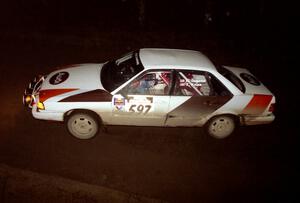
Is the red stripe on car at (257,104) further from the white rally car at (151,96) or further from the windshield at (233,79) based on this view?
the windshield at (233,79)

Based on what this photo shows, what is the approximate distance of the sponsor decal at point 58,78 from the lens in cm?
604

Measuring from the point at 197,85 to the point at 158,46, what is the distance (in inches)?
205

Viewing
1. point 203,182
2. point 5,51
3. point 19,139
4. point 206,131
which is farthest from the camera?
point 5,51

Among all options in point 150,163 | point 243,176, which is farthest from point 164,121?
point 243,176

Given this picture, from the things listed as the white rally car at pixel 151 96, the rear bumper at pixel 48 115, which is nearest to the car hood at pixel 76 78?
the white rally car at pixel 151 96

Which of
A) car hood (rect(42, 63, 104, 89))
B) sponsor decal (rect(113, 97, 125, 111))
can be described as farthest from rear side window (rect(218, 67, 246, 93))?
car hood (rect(42, 63, 104, 89))

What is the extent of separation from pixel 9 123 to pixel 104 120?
202cm

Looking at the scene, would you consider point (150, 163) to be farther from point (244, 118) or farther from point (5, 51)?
point (5, 51)

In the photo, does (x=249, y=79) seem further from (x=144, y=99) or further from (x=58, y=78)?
(x=58, y=78)

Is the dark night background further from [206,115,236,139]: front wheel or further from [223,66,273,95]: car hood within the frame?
[223,66,273,95]: car hood

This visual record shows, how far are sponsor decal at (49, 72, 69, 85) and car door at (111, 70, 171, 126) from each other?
125cm

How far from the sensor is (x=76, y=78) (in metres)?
6.09

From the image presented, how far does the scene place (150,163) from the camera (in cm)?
563

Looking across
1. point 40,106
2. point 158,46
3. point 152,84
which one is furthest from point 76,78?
point 158,46
